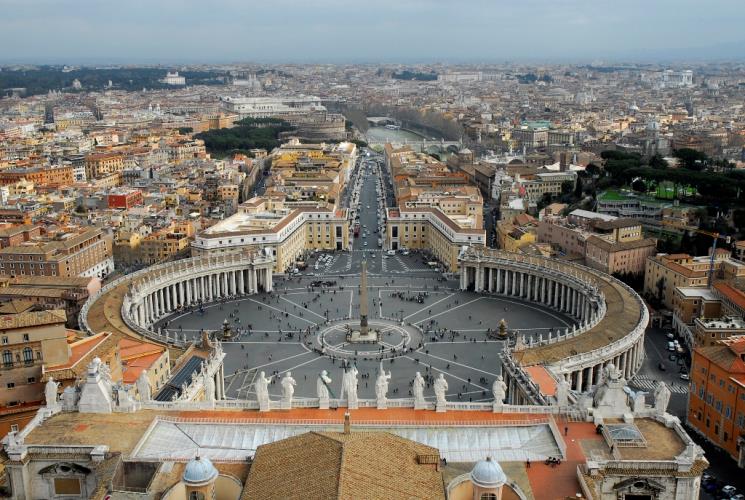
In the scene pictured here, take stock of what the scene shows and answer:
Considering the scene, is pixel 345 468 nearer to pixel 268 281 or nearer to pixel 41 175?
pixel 268 281

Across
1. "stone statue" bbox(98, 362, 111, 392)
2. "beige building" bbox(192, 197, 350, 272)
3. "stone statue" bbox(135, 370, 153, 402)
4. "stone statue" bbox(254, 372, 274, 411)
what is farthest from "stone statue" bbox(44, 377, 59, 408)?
"beige building" bbox(192, 197, 350, 272)

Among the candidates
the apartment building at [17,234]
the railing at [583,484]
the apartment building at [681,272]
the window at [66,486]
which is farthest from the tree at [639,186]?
the window at [66,486]

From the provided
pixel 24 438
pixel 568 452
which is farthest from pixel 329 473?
pixel 24 438

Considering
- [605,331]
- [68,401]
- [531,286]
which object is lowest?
[531,286]

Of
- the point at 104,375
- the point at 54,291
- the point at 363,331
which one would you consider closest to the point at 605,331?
the point at 363,331

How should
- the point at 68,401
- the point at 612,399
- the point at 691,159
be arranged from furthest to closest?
the point at 691,159 → the point at 68,401 → the point at 612,399

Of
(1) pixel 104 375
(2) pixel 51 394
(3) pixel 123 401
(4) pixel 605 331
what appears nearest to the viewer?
(2) pixel 51 394

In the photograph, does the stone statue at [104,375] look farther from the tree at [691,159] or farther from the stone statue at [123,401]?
the tree at [691,159]
